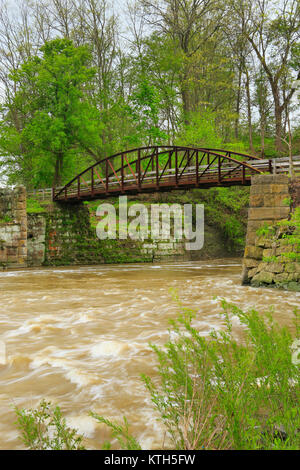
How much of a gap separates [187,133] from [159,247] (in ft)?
32.0

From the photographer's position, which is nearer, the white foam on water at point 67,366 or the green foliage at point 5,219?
the white foam on water at point 67,366

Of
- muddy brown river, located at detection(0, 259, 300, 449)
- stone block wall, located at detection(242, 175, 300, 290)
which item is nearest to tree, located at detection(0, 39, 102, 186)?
stone block wall, located at detection(242, 175, 300, 290)

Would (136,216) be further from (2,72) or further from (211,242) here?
(2,72)

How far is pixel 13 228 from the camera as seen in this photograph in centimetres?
1970

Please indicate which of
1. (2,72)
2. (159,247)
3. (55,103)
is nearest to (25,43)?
(2,72)

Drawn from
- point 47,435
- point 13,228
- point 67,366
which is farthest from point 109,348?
point 13,228

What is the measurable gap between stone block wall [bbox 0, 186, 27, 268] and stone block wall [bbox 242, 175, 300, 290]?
14.1 meters

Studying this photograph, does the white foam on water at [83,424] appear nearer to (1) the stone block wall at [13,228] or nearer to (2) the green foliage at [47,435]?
(2) the green foliage at [47,435]

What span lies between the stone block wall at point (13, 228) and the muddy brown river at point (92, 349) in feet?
35.5

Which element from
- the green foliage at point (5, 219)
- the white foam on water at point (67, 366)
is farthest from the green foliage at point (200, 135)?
the white foam on water at point (67, 366)

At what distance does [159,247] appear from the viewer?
23625mm

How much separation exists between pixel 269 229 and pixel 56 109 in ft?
61.6

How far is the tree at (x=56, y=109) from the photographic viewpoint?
74.8 ft

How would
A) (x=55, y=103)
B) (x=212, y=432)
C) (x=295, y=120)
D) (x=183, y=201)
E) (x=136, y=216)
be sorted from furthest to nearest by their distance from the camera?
(x=295, y=120) → (x=183, y=201) → (x=136, y=216) → (x=55, y=103) → (x=212, y=432)
